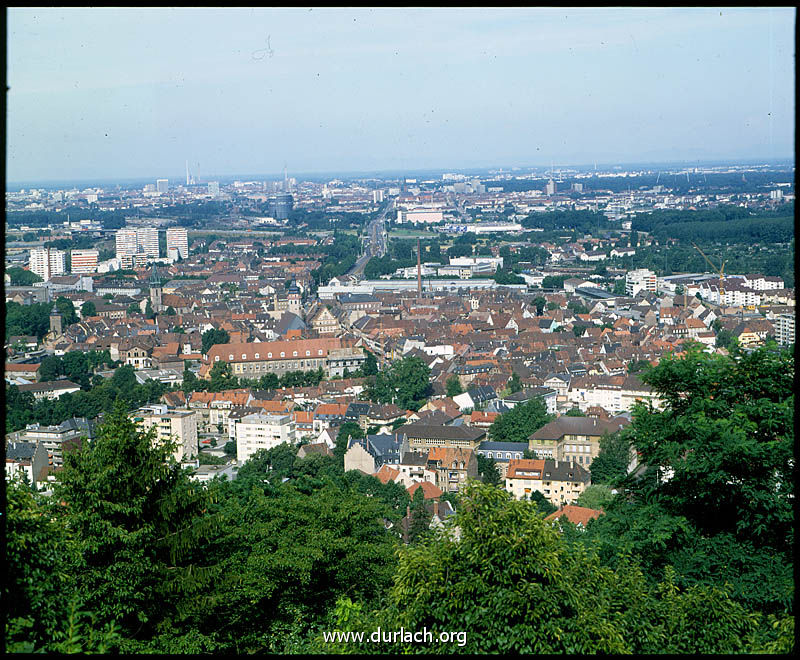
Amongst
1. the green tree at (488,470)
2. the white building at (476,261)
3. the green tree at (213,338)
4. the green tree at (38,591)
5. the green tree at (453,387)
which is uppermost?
the white building at (476,261)

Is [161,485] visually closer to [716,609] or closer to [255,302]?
[716,609]

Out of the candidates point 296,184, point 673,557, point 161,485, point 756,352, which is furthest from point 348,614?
point 296,184

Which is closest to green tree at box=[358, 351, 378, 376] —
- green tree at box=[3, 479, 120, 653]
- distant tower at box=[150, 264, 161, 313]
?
distant tower at box=[150, 264, 161, 313]

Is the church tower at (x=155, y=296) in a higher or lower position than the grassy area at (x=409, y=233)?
lower

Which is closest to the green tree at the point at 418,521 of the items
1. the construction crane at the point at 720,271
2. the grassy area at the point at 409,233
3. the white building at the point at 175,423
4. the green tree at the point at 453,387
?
the white building at the point at 175,423

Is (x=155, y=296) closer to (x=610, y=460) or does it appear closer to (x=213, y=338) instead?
(x=213, y=338)

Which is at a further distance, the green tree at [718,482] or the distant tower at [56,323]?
the distant tower at [56,323]

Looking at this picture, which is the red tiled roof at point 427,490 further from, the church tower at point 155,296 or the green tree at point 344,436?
the church tower at point 155,296
